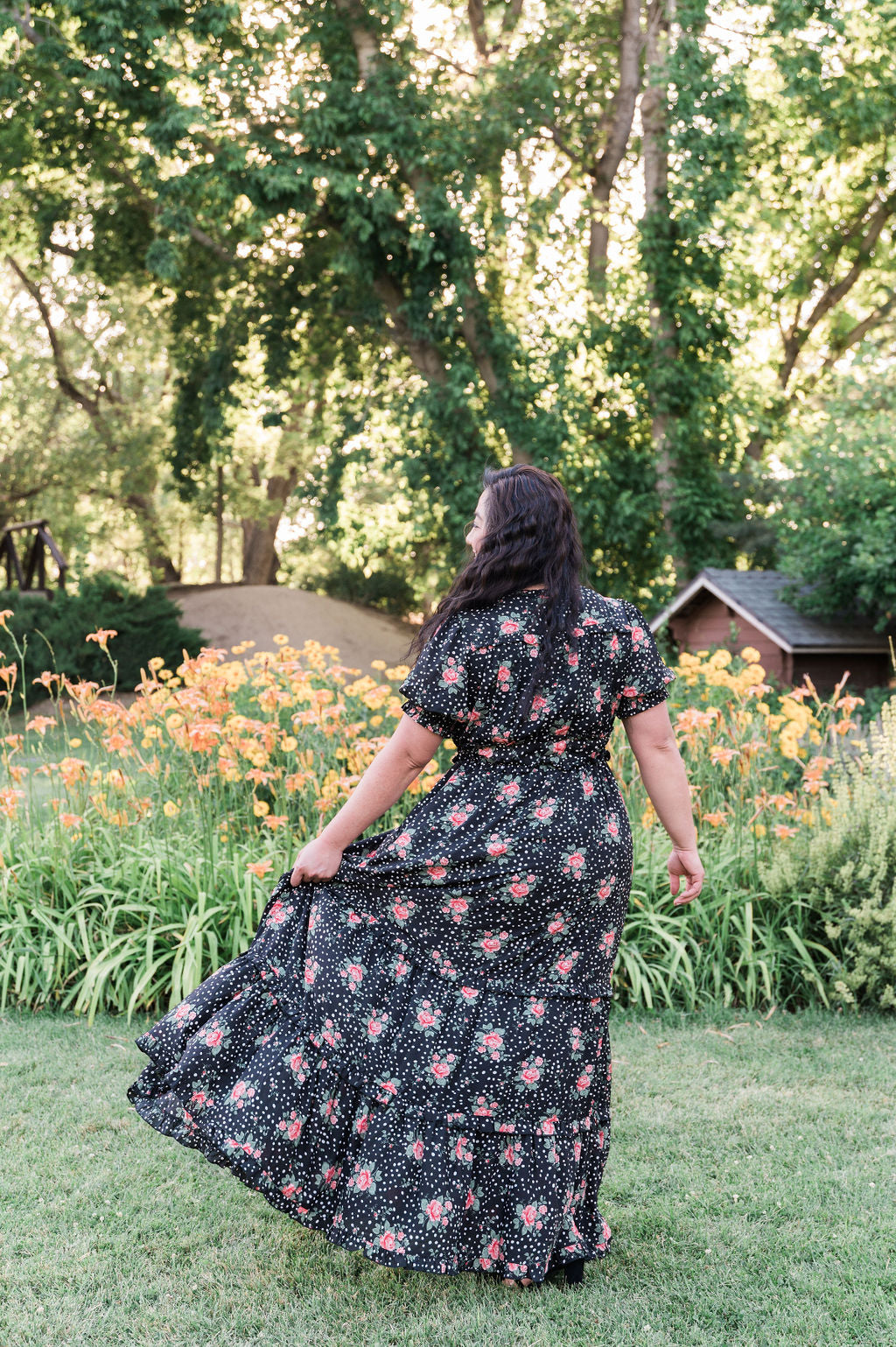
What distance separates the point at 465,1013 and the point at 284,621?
15.1 metres

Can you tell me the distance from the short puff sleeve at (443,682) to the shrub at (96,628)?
1169 centimetres

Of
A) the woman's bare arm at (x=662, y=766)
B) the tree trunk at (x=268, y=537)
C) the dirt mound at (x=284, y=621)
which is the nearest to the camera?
the woman's bare arm at (x=662, y=766)

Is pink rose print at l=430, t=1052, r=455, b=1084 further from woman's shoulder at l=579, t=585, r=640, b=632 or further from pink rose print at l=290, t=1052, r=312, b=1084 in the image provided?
woman's shoulder at l=579, t=585, r=640, b=632

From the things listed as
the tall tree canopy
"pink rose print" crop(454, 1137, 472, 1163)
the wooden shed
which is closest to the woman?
"pink rose print" crop(454, 1137, 472, 1163)

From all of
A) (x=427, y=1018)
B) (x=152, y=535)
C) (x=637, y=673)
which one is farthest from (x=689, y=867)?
(x=152, y=535)

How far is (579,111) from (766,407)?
16.1ft

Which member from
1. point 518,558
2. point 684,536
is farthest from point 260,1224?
point 684,536

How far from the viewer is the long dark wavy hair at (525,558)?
258 centimetres

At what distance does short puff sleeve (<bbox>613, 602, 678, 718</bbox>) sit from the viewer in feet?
8.55

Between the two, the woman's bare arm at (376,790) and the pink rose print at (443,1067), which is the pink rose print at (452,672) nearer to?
the woman's bare arm at (376,790)

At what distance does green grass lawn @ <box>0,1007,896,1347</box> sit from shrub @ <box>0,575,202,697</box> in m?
10.3

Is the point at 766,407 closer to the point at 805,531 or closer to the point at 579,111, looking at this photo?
the point at 579,111

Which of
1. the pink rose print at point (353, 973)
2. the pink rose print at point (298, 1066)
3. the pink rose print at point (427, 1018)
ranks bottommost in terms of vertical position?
the pink rose print at point (298, 1066)

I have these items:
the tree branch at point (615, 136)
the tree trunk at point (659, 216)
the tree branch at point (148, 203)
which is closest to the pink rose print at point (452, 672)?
the tree trunk at point (659, 216)
